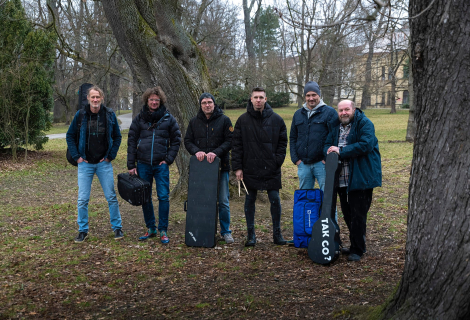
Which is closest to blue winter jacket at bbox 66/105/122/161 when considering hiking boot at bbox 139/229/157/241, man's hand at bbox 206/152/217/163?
hiking boot at bbox 139/229/157/241

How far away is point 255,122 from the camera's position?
212 inches

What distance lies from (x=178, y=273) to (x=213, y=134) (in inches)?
72.7

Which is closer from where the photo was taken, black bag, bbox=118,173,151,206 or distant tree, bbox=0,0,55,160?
black bag, bbox=118,173,151,206

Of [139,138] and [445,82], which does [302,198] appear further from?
[445,82]

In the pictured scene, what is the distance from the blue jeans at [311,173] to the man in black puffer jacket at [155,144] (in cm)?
165

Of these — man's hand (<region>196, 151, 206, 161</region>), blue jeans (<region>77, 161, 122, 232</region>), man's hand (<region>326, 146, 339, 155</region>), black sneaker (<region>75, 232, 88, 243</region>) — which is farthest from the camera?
black sneaker (<region>75, 232, 88, 243</region>)

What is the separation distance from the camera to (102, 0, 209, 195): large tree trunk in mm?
7137

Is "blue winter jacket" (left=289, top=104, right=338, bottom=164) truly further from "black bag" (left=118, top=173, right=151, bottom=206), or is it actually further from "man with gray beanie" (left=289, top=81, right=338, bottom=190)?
"black bag" (left=118, top=173, right=151, bottom=206)

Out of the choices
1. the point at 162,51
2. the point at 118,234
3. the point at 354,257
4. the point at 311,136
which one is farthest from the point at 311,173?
the point at 162,51

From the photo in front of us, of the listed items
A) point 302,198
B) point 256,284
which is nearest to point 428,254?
point 256,284

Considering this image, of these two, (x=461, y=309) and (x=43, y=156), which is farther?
(x=43, y=156)

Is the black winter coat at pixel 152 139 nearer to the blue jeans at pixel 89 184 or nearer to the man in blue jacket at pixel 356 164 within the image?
the blue jeans at pixel 89 184

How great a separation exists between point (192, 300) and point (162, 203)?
2.02 m

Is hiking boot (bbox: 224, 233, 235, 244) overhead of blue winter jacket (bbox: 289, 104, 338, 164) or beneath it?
beneath
